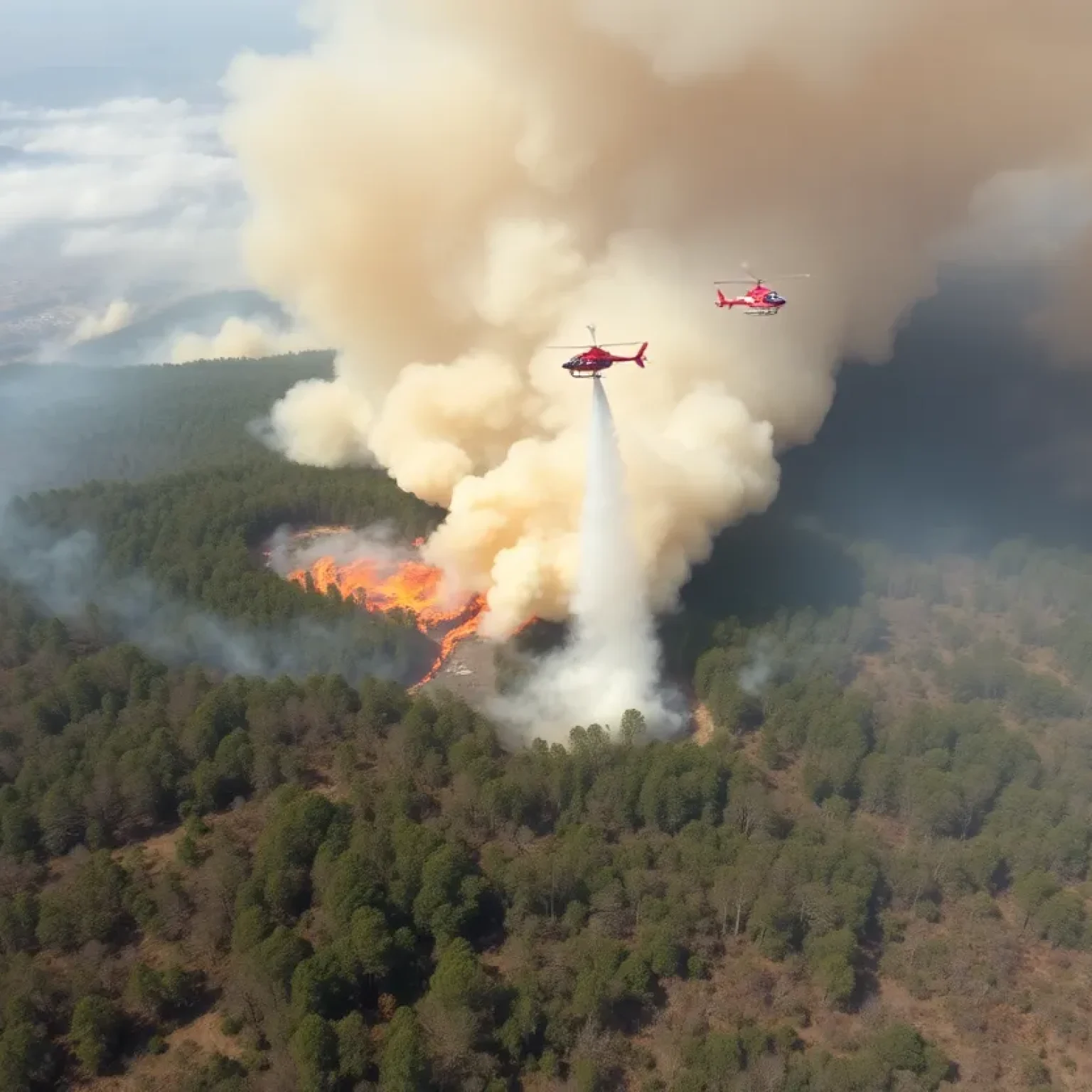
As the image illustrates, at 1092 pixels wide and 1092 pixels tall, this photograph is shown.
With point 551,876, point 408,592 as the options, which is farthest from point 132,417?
point 551,876

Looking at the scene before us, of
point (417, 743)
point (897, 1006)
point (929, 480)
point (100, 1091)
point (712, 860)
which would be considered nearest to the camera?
point (100, 1091)

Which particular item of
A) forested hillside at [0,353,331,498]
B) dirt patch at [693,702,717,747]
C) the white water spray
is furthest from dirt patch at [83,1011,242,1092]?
forested hillside at [0,353,331,498]

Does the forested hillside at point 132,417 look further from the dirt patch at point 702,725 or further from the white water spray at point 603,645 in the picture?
the dirt patch at point 702,725

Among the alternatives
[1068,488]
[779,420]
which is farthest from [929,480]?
[779,420]

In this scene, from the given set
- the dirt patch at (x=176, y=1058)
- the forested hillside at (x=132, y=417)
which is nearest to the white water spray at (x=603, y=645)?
the dirt patch at (x=176, y=1058)

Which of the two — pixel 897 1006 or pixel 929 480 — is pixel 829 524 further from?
pixel 897 1006

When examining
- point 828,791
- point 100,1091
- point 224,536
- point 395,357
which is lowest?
point 100,1091
